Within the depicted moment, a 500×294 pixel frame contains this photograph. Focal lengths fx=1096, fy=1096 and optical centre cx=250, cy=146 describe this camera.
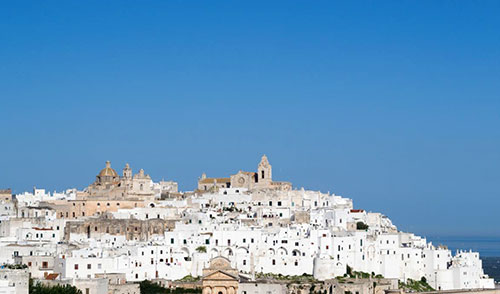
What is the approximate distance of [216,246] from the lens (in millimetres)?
78312

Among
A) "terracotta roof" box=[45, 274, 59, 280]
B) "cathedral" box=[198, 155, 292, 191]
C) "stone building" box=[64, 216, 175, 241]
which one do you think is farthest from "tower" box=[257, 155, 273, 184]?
"terracotta roof" box=[45, 274, 59, 280]

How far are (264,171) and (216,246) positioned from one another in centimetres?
2194

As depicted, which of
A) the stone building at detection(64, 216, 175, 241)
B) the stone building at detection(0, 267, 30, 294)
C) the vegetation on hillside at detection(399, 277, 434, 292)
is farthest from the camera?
the stone building at detection(64, 216, 175, 241)

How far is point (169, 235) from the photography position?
7912cm

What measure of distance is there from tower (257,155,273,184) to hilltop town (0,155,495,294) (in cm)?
391

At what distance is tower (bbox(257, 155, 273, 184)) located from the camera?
325 ft

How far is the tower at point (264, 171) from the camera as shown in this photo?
9912 centimetres

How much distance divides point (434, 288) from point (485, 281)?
669 cm

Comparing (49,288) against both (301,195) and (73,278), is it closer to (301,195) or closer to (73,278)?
(73,278)

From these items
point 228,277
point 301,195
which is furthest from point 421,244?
point 228,277

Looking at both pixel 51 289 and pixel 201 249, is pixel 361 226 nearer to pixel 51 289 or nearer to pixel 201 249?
pixel 201 249

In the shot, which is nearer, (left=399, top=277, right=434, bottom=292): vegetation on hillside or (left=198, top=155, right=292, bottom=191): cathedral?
(left=399, top=277, right=434, bottom=292): vegetation on hillside

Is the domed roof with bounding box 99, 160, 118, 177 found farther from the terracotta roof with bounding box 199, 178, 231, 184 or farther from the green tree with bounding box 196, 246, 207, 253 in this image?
the green tree with bounding box 196, 246, 207, 253

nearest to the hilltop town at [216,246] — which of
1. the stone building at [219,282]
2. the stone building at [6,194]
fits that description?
the stone building at [219,282]
